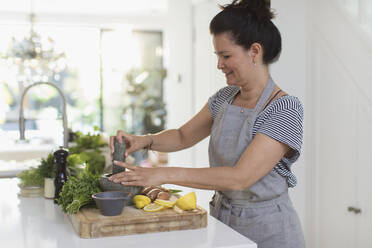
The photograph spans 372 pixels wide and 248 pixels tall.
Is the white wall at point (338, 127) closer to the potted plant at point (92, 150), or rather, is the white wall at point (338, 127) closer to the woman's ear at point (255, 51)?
the woman's ear at point (255, 51)

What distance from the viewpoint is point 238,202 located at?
1.76m

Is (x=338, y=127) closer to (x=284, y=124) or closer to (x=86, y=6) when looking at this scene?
(x=284, y=124)

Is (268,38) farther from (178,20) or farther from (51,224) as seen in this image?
(178,20)

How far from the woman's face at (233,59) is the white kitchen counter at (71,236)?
1.75ft

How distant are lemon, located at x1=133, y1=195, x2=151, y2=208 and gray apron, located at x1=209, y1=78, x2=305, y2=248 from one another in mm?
353

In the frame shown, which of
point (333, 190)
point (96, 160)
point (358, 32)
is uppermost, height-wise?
point (358, 32)

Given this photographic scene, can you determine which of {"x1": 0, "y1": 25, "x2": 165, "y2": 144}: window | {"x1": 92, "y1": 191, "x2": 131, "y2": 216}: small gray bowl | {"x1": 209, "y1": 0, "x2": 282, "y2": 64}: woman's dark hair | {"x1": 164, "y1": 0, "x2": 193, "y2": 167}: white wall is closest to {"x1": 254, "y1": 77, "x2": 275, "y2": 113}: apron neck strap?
{"x1": 209, "y1": 0, "x2": 282, "y2": 64}: woman's dark hair

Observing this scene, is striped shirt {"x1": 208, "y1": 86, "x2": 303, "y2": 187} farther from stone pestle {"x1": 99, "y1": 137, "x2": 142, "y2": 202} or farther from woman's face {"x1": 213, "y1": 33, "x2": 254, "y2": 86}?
stone pestle {"x1": 99, "y1": 137, "x2": 142, "y2": 202}

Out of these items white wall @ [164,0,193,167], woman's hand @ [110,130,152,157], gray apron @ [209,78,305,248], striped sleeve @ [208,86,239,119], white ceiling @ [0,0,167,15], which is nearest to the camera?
gray apron @ [209,78,305,248]

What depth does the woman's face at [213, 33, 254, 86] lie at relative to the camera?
171 cm

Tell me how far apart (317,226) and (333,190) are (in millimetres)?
274

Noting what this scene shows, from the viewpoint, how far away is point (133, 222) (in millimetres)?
1436

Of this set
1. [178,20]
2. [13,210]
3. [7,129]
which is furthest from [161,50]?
[13,210]

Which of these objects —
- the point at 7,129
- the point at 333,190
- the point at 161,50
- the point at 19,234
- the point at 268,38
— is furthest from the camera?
the point at 161,50
